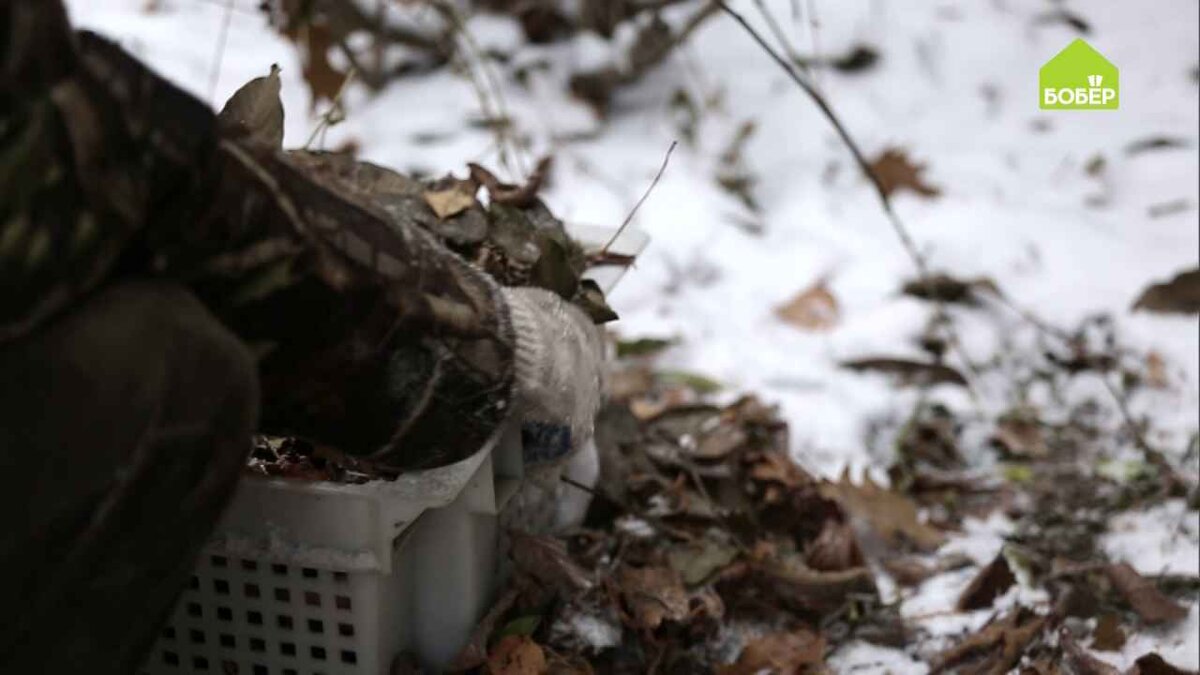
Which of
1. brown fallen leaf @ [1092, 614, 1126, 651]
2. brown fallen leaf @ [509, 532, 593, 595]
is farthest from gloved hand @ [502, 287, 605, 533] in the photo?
brown fallen leaf @ [1092, 614, 1126, 651]

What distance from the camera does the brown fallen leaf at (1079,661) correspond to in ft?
5.57

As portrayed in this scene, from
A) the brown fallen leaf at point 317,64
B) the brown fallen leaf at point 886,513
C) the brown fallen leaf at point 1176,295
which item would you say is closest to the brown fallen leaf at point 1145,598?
the brown fallen leaf at point 886,513

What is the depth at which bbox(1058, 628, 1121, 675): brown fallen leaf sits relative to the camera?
1696 millimetres

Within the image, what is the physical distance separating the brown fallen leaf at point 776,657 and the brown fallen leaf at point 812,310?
0.93 meters

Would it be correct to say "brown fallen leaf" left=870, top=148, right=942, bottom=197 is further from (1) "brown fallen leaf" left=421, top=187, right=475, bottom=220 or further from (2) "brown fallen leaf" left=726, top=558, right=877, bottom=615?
(1) "brown fallen leaf" left=421, top=187, right=475, bottom=220

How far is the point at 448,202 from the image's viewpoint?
5.70 feet

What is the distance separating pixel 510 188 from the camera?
1888mm

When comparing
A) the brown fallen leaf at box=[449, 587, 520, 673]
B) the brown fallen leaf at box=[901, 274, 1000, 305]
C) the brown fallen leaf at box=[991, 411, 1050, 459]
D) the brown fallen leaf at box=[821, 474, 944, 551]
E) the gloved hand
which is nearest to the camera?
the gloved hand

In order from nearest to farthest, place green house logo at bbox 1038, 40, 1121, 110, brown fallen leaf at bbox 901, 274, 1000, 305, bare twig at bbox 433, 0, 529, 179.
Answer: bare twig at bbox 433, 0, 529, 179
brown fallen leaf at bbox 901, 274, 1000, 305
green house logo at bbox 1038, 40, 1121, 110

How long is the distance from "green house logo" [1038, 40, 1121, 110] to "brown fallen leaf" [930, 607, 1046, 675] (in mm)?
1604

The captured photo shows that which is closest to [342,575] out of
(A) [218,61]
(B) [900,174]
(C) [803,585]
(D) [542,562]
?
(D) [542,562]

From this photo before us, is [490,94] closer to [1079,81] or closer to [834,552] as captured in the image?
[1079,81]

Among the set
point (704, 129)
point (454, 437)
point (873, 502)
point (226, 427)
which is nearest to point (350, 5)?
point (704, 129)

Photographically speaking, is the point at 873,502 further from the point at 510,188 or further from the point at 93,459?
the point at 93,459
